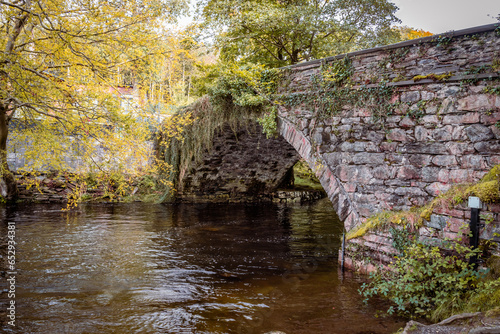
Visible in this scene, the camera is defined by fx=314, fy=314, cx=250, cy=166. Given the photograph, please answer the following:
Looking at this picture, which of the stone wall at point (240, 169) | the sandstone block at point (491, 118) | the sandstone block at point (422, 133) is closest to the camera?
the sandstone block at point (491, 118)

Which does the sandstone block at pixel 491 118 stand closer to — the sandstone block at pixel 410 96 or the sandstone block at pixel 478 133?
the sandstone block at pixel 478 133

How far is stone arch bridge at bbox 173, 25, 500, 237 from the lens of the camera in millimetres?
3975

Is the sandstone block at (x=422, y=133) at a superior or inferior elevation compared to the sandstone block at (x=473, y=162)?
superior

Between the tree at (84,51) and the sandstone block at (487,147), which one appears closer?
the sandstone block at (487,147)

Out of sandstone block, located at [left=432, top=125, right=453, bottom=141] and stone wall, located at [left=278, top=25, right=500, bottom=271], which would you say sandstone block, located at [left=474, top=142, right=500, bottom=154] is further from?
sandstone block, located at [left=432, top=125, right=453, bottom=141]

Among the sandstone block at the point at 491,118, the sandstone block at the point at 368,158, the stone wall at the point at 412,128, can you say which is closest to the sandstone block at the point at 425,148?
the stone wall at the point at 412,128

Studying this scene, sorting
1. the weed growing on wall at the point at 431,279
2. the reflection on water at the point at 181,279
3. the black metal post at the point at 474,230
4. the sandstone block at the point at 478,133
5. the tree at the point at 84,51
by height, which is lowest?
the reflection on water at the point at 181,279

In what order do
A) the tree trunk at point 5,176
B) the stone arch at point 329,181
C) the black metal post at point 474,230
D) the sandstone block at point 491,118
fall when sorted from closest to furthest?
1. the black metal post at point 474,230
2. the sandstone block at point 491,118
3. the stone arch at point 329,181
4. the tree trunk at point 5,176

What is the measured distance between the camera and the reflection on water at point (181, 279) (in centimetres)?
358

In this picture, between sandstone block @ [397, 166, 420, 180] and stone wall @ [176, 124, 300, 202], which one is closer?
sandstone block @ [397, 166, 420, 180]

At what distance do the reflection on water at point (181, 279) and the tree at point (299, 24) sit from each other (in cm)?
598

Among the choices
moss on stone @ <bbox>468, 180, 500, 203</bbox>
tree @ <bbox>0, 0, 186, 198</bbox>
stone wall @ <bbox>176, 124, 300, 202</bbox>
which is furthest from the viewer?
stone wall @ <bbox>176, 124, 300, 202</bbox>

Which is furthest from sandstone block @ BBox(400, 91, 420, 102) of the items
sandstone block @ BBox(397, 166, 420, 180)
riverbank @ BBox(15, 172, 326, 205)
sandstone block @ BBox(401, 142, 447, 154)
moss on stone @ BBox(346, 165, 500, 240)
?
riverbank @ BBox(15, 172, 326, 205)

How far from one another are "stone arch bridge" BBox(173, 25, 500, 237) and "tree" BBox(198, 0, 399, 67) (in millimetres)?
4440
